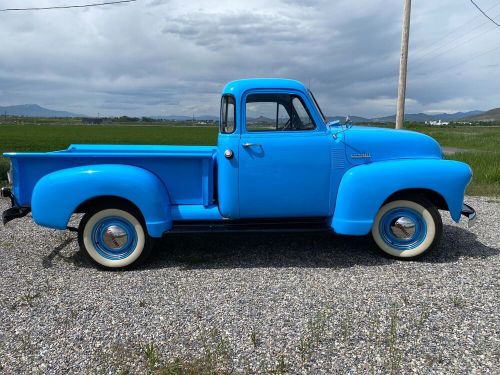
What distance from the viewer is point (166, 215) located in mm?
4379

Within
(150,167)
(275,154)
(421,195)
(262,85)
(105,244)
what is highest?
(262,85)

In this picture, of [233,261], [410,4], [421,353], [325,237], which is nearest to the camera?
[421,353]

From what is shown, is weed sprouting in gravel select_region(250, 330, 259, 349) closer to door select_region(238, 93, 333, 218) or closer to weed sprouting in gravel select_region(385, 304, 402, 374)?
weed sprouting in gravel select_region(385, 304, 402, 374)

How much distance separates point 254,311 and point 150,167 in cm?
192

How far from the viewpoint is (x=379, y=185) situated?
433 cm

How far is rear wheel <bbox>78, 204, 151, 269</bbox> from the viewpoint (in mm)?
4363

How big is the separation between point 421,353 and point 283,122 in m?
2.65

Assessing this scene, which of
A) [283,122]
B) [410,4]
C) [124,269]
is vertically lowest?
[124,269]

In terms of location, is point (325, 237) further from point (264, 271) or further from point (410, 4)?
point (410, 4)

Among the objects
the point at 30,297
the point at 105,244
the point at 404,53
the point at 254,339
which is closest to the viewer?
the point at 254,339

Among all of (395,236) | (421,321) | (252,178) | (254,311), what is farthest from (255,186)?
(421,321)

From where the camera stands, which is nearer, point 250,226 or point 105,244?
point 105,244

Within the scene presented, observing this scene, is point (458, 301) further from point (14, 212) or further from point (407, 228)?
point (14, 212)

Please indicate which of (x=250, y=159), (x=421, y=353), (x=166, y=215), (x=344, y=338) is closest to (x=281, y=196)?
(x=250, y=159)
